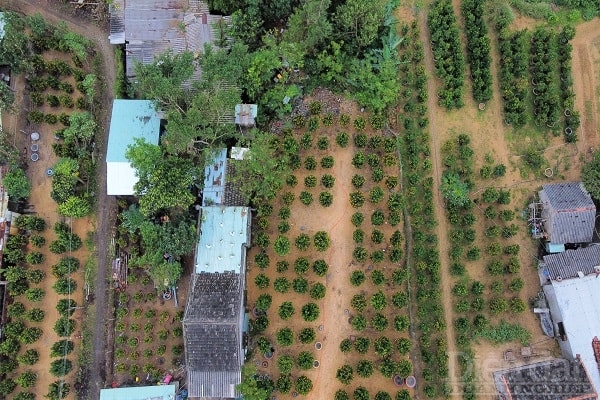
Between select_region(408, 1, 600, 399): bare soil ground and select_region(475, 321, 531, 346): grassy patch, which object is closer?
select_region(475, 321, 531, 346): grassy patch

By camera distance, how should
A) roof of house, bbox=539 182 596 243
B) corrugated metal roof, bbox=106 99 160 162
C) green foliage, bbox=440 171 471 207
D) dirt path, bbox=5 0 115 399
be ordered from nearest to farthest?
roof of house, bbox=539 182 596 243, dirt path, bbox=5 0 115 399, corrugated metal roof, bbox=106 99 160 162, green foliage, bbox=440 171 471 207

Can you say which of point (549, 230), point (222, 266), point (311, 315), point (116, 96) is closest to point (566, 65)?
point (549, 230)

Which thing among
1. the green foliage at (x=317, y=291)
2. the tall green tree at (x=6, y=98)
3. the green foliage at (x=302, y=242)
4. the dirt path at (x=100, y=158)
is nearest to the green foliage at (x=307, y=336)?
the green foliage at (x=317, y=291)

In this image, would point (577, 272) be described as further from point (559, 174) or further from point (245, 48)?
point (245, 48)

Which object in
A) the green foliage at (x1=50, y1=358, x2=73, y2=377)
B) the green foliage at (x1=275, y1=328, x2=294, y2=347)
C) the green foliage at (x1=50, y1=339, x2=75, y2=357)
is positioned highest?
the green foliage at (x1=275, y1=328, x2=294, y2=347)

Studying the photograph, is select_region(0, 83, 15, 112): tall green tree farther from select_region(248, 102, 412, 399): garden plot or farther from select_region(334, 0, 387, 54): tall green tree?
select_region(334, 0, 387, 54): tall green tree

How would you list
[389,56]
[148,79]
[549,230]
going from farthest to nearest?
[389,56], [549,230], [148,79]

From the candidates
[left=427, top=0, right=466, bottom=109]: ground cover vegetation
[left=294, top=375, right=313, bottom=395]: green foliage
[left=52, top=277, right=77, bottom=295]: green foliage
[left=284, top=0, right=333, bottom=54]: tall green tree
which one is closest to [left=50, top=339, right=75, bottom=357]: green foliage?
[left=52, top=277, right=77, bottom=295]: green foliage
